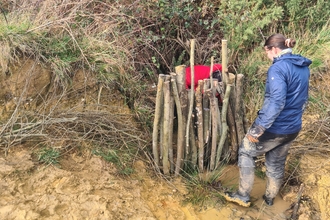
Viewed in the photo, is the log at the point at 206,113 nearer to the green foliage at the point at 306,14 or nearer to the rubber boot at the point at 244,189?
the rubber boot at the point at 244,189

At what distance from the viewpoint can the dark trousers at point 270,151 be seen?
3.13 metres

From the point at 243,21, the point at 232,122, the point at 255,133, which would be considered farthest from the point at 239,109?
the point at 243,21

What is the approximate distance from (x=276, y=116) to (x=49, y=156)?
2.10 m

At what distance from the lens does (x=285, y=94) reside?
2.78m

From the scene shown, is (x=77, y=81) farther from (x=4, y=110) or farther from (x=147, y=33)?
(x=147, y=33)

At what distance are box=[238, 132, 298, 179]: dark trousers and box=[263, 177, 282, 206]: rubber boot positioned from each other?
54 millimetres

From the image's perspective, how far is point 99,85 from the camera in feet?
12.6

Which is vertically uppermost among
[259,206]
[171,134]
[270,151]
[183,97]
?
[183,97]

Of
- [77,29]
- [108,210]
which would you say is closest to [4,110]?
[77,29]

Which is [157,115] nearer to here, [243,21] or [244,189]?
[244,189]

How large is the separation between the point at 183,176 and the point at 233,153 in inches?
24.6

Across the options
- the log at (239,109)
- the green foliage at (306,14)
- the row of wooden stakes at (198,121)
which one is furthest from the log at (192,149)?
the green foliage at (306,14)

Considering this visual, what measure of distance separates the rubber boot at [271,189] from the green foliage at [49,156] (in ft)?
6.93

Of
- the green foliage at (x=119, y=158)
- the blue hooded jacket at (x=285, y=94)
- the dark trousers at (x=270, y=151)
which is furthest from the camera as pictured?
the green foliage at (x=119, y=158)
